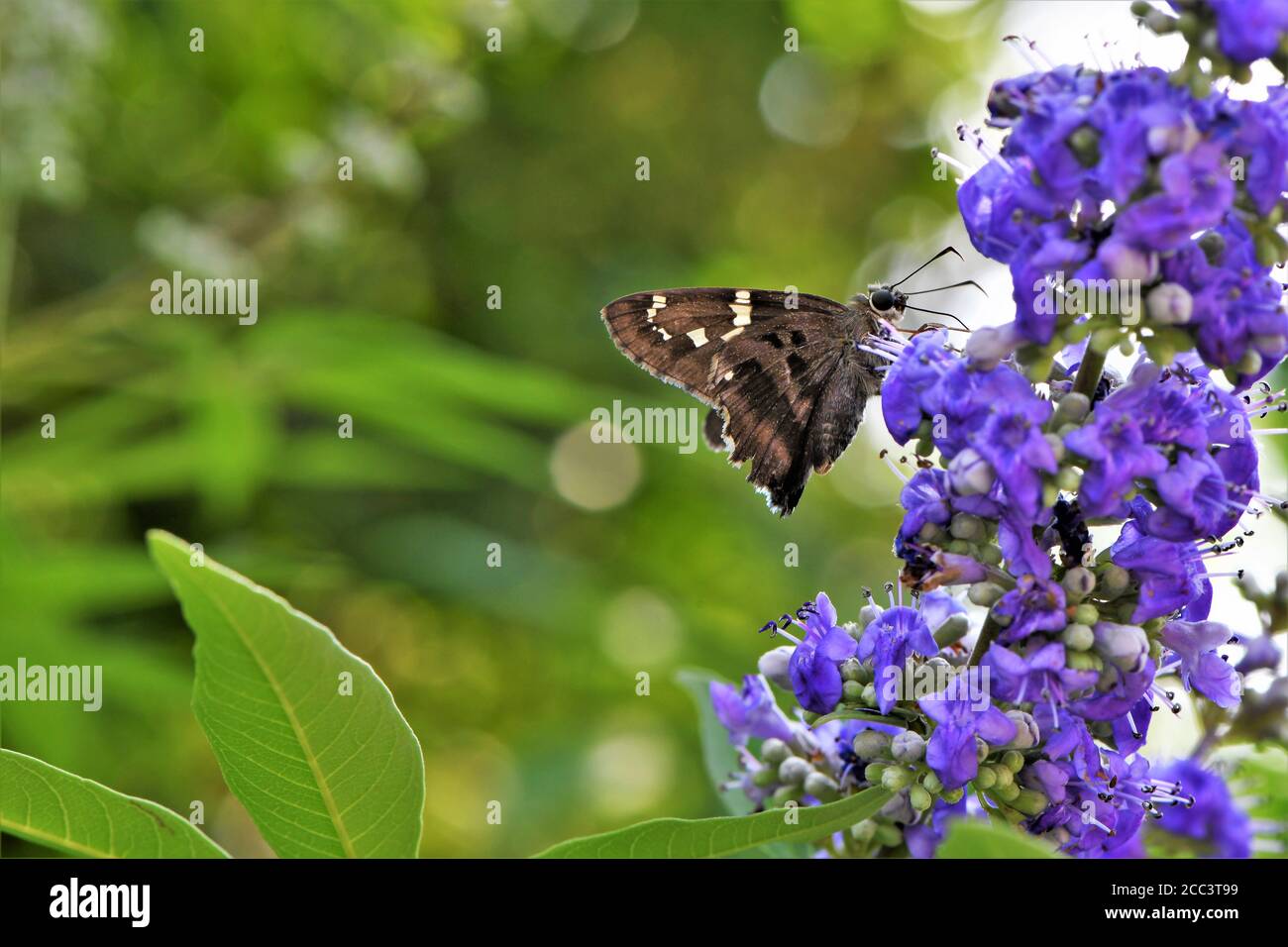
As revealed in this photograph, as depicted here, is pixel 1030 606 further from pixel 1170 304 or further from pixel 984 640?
pixel 1170 304

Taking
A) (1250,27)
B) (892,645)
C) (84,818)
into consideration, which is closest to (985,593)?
(892,645)

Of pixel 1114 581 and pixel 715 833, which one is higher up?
pixel 1114 581

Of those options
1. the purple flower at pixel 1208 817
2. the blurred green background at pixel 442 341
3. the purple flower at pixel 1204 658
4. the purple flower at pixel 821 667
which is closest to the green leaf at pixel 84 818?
the purple flower at pixel 821 667

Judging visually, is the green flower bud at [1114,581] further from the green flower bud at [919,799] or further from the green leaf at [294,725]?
the green leaf at [294,725]

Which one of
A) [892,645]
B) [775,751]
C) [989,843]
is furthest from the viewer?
[775,751]

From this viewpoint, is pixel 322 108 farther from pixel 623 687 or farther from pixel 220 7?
pixel 623 687
